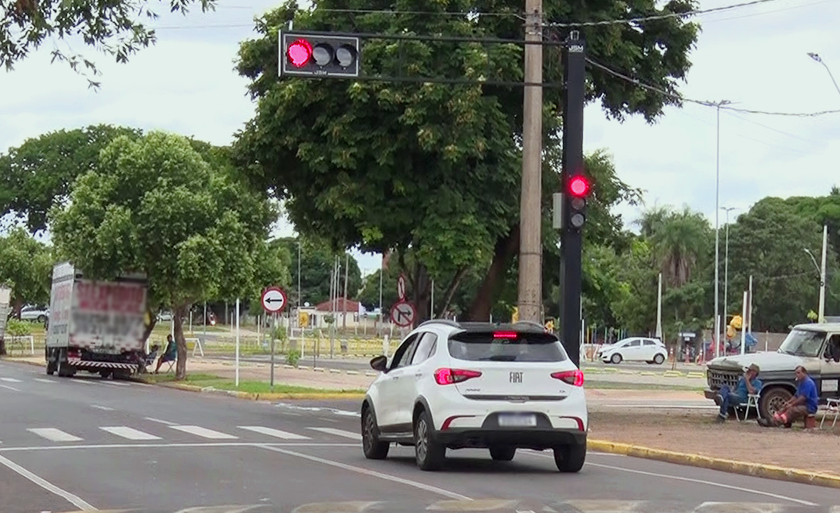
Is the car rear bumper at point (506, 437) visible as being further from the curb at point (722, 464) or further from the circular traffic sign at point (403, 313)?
the circular traffic sign at point (403, 313)

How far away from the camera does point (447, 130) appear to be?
1006 inches

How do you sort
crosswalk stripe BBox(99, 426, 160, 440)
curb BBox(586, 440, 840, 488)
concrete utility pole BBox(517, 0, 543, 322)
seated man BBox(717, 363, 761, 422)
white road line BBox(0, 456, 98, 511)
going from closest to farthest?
white road line BBox(0, 456, 98, 511) < curb BBox(586, 440, 840, 488) < crosswalk stripe BBox(99, 426, 160, 440) < concrete utility pole BBox(517, 0, 543, 322) < seated man BBox(717, 363, 761, 422)

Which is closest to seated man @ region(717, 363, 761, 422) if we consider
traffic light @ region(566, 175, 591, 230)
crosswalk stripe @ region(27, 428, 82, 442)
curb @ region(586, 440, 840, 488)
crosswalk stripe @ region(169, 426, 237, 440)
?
curb @ region(586, 440, 840, 488)

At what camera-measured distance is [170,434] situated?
22.2 m

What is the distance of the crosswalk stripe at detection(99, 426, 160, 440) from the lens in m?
21.6

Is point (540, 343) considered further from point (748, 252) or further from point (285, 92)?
point (748, 252)

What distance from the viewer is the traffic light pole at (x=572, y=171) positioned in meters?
22.7

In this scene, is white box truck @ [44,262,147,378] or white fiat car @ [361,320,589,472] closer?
white fiat car @ [361,320,589,472]

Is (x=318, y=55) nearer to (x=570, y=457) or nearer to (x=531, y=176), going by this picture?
(x=531, y=176)

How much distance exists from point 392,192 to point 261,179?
314cm

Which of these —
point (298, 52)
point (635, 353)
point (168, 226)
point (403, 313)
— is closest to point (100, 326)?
point (168, 226)

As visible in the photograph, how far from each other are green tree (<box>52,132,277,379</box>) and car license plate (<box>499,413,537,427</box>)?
1181 inches

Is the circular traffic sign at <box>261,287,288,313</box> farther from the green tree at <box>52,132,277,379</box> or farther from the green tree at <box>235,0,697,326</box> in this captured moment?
the green tree at <box>235,0,697,326</box>

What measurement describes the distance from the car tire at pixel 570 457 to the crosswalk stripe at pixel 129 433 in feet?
24.5
